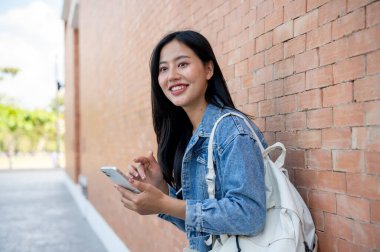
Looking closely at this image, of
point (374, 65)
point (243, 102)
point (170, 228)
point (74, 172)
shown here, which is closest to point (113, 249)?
point (170, 228)

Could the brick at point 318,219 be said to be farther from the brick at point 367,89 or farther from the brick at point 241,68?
the brick at point 241,68

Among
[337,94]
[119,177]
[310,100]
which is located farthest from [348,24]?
[119,177]

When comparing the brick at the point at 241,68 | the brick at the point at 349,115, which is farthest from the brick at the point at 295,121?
the brick at the point at 241,68

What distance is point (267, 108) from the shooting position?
7.80 ft

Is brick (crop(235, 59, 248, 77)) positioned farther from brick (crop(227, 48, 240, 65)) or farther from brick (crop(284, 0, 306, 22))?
brick (crop(284, 0, 306, 22))

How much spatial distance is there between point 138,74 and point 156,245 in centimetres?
207

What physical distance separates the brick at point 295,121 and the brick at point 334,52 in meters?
0.29

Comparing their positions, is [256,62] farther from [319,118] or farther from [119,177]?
[119,177]

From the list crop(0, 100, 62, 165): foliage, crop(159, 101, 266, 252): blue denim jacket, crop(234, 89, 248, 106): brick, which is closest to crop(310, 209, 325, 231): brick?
crop(159, 101, 266, 252): blue denim jacket

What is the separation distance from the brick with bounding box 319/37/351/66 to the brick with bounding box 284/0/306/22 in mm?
264

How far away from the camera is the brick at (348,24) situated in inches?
64.1

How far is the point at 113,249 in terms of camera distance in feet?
21.5

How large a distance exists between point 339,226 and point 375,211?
0.25 metres

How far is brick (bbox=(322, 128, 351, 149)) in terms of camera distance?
171 centimetres
